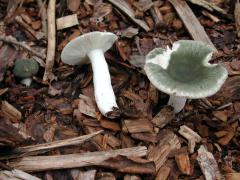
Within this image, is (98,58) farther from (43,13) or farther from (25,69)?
(43,13)

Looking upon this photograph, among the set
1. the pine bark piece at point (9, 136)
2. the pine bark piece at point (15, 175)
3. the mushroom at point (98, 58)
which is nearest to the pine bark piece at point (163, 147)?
the mushroom at point (98, 58)

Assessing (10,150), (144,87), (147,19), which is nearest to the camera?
(10,150)

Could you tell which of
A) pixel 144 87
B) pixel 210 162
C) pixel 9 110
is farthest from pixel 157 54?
pixel 9 110

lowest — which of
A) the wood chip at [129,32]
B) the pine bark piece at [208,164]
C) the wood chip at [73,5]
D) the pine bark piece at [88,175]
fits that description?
the pine bark piece at [208,164]

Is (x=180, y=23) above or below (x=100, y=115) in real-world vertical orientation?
above

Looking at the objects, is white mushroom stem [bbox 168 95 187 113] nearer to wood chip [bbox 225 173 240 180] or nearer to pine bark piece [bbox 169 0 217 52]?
wood chip [bbox 225 173 240 180]

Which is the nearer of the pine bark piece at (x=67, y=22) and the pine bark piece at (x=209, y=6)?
the pine bark piece at (x=67, y=22)

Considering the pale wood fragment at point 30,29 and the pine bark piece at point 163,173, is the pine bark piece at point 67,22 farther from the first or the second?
the pine bark piece at point 163,173

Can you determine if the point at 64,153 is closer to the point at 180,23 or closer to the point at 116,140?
the point at 116,140
